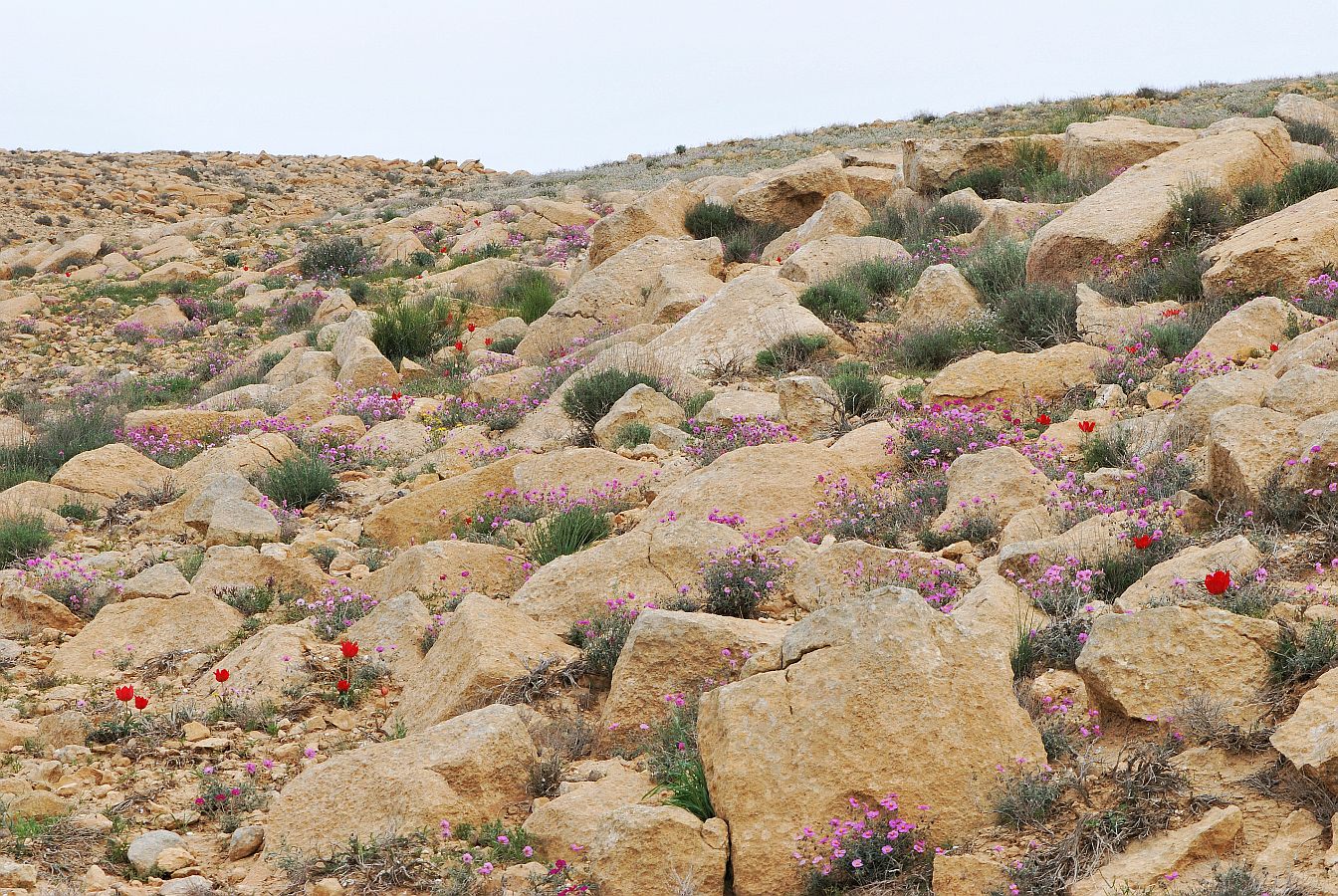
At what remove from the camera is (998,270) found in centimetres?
930

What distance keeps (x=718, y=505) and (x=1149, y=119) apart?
632 inches

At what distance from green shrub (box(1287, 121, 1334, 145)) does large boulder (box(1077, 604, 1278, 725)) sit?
10609mm

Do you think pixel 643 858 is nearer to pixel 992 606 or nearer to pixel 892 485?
pixel 992 606

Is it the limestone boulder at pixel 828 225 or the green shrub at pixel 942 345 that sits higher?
the limestone boulder at pixel 828 225

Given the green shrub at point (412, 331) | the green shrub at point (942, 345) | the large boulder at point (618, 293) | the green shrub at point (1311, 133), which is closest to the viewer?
the green shrub at point (942, 345)

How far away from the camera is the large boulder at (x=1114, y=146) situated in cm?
1227

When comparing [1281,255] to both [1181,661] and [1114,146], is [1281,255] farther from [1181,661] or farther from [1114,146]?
[1181,661]

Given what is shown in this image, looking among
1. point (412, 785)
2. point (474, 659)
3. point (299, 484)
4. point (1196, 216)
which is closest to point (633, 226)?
point (1196, 216)

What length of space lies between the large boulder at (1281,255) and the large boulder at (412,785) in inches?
242

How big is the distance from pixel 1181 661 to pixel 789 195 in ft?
37.5

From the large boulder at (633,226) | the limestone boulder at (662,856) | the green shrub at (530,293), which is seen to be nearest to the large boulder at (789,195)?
the large boulder at (633,226)

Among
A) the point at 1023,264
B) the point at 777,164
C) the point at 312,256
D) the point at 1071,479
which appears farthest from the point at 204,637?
the point at 777,164

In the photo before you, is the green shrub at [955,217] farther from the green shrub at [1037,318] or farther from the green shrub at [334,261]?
the green shrub at [334,261]

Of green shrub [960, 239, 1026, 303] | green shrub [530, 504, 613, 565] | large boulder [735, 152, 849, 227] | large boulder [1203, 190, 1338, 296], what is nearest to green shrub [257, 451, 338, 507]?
green shrub [530, 504, 613, 565]
